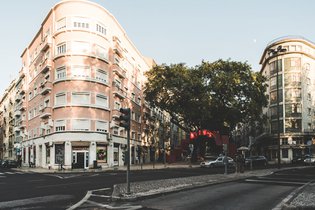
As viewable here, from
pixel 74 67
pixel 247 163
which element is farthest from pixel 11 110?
pixel 247 163

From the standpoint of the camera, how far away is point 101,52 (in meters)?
42.4

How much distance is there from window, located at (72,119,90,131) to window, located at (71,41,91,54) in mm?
8042

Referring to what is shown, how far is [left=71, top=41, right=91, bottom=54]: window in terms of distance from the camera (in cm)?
4009

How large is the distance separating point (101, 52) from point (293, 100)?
41.7 metres

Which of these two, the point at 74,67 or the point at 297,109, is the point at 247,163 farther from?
the point at 297,109

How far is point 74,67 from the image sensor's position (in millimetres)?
39875

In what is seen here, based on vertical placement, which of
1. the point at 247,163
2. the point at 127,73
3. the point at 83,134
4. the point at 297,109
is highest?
the point at 127,73

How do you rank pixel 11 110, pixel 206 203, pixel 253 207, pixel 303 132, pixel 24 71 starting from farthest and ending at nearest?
pixel 11 110 < pixel 303 132 < pixel 24 71 < pixel 206 203 < pixel 253 207

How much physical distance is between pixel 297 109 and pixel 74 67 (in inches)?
1796

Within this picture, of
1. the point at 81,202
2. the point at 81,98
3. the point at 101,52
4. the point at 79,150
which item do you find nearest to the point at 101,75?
the point at 101,52

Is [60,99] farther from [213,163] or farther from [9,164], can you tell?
[213,163]

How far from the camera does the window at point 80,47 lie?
40.1 metres

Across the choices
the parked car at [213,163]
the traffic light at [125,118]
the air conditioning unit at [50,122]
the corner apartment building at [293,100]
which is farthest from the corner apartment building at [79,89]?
the corner apartment building at [293,100]

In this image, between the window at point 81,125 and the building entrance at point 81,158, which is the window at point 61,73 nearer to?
the window at point 81,125
